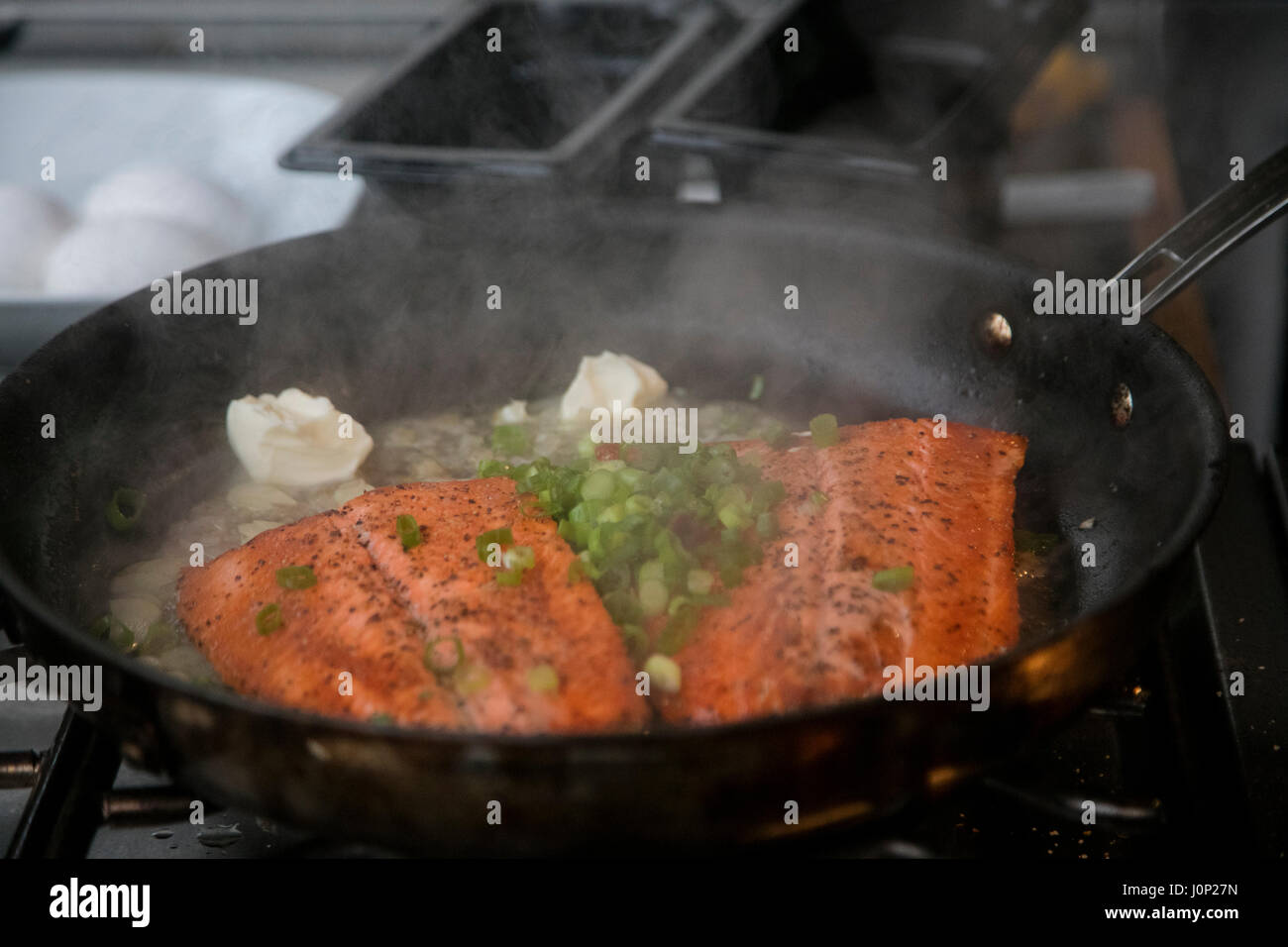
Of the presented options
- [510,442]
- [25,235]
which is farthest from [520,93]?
[25,235]

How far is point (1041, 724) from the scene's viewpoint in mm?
1297

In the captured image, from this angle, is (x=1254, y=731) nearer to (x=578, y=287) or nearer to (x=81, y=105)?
(x=578, y=287)

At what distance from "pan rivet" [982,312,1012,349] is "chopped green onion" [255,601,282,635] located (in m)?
1.47

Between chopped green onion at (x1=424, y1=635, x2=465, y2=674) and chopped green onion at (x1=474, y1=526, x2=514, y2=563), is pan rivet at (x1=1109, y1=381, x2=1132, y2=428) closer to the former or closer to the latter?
chopped green onion at (x1=474, y1=526, x2=514, y2=563)

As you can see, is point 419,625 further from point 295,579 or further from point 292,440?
point 292,440

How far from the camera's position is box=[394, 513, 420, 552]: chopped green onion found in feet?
5.67

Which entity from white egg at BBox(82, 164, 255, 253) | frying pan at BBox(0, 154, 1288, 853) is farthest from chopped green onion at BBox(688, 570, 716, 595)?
white egg at BBox(82, 164, 255, 253)

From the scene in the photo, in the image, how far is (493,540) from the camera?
1712 mm

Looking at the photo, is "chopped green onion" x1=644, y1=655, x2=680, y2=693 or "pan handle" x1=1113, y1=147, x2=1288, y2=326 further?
"pan handle" x1=1113, y1=147, x2=1288, y2=326

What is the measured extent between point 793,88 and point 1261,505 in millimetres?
1619

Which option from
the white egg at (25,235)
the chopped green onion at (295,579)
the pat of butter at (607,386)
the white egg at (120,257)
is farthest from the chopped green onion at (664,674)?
the white egg at (25,235)

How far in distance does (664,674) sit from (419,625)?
1.25ft
